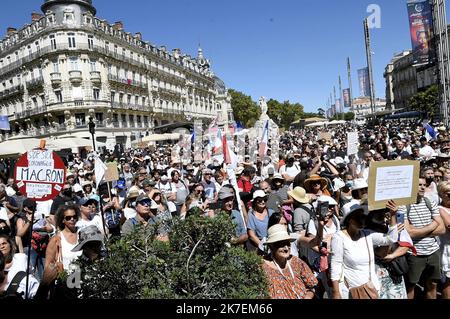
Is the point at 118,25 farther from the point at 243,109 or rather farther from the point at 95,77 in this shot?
the point at 243,109

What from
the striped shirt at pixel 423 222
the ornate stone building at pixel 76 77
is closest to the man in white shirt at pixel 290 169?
the striped shirt at pixel 423 222

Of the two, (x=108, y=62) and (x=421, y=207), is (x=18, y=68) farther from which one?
(x=421, y=207)

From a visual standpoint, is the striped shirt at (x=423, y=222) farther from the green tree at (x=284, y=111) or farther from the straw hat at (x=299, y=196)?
the green tree at (x=284, y=111)

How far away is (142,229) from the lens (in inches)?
107

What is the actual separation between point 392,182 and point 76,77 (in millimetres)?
43053

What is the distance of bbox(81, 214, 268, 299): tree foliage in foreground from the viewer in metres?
2.34

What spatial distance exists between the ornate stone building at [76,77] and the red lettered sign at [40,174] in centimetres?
3283

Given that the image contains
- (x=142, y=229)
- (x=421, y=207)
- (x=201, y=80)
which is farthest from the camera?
(x=201, y=80)

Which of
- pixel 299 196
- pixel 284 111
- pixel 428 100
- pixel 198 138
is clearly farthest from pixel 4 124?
pixel 284 111

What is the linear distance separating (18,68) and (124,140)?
15.9 metres

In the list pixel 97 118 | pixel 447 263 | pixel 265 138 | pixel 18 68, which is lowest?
pixel 447 263

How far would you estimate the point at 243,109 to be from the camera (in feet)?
295
